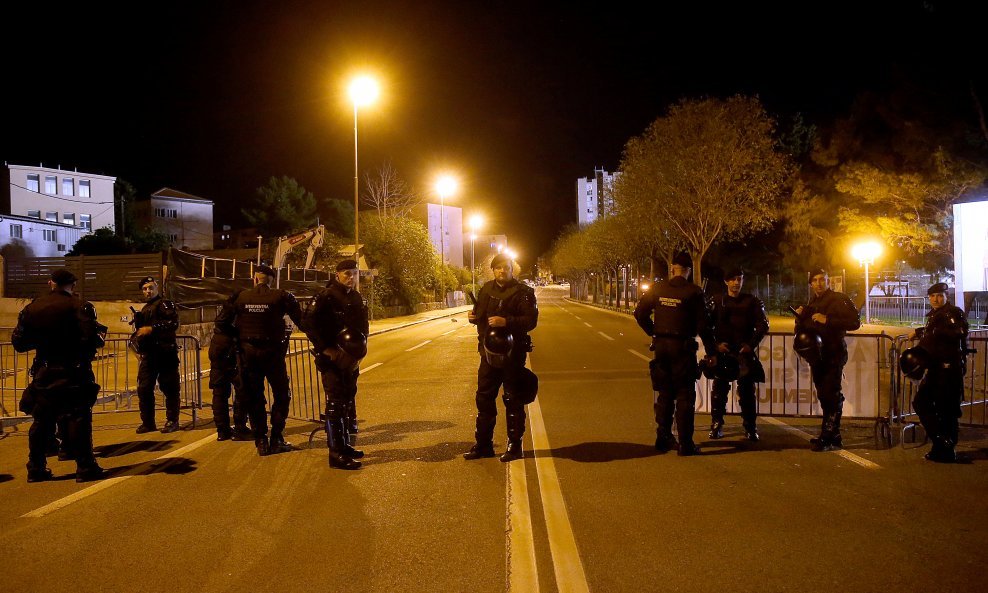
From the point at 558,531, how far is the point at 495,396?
195cm

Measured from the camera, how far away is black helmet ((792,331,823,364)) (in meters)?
6.94

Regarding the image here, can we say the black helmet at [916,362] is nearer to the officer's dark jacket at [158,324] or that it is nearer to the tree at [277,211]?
the officer's dark jacket at [158,324]

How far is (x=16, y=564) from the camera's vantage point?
4332 mm

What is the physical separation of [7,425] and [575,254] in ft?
214

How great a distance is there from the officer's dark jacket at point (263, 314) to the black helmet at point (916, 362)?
5.85 metres

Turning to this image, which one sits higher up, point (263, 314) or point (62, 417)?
point (263, 314)

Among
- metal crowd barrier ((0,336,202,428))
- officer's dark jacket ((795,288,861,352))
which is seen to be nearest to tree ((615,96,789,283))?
metal crowd barrier ((0,336,202,428))

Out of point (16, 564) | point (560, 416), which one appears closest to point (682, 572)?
point (16, 564)

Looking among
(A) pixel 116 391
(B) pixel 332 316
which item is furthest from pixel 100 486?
(A) pixel 116 391

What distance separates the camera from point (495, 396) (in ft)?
21.4

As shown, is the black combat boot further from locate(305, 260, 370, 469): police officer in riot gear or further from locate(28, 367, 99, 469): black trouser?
locate(28, 367, 99, 469): black trouser

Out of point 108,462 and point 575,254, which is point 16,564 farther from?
point 575,254

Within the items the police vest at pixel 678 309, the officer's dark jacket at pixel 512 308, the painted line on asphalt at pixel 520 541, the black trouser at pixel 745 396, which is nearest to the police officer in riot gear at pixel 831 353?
the black trouser at pixel 745 396

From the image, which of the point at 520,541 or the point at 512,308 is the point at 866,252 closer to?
the point at 512,308
